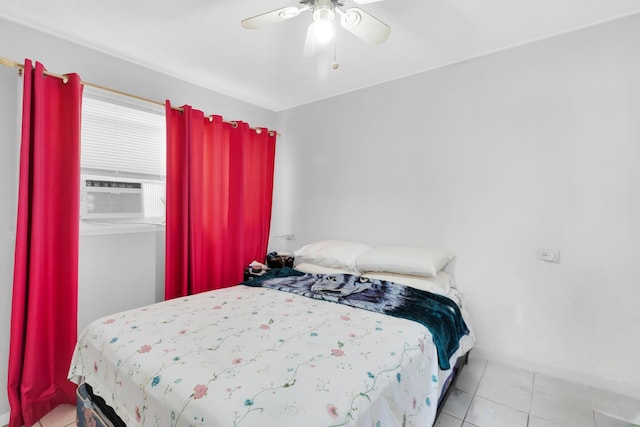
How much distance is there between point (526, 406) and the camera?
1.89 metres

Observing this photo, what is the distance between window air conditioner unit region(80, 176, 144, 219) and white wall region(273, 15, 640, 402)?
6.54 ft

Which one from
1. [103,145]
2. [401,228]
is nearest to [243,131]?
[103,145]

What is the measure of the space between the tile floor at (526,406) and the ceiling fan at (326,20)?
7.31 feet

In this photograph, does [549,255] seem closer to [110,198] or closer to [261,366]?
[261,366]

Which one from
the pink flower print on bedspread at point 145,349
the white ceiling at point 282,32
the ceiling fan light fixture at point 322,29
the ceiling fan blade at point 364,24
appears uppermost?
the white ceiling at point 282,32

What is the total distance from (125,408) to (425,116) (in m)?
2.77

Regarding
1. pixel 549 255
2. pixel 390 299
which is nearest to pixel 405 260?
pixel 390 299

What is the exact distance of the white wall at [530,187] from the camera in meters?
1.94

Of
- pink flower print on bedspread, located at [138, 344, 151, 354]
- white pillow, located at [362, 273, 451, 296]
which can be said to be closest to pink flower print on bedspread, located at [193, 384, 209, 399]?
pink flower print on bedspread, located at [138, 344, 151, 354]

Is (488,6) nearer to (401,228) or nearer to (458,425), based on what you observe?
(401,228)

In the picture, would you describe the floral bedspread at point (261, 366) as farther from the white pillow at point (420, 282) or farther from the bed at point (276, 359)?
the white pillow at point (420, 282)

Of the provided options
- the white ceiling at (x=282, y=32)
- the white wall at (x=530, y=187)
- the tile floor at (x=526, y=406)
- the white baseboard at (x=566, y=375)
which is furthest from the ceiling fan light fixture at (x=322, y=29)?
the white baseboard at (x=566, y=375)

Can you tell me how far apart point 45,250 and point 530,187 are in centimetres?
328

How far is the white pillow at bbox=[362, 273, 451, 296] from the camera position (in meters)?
2.18
